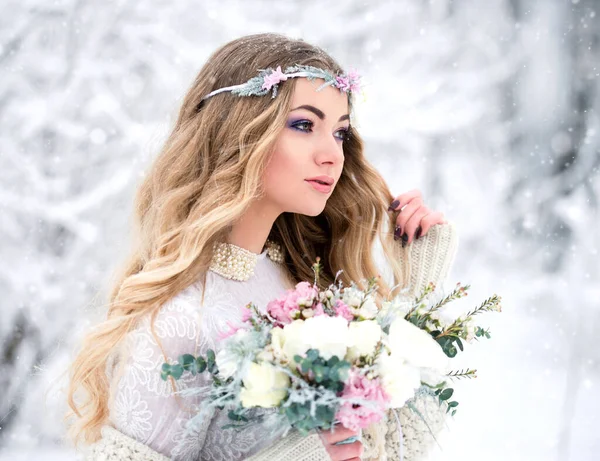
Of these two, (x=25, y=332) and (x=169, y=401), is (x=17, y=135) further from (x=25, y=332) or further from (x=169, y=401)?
(x=169, y=401)

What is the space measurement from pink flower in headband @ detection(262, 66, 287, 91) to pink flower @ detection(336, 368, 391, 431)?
76 centimetres

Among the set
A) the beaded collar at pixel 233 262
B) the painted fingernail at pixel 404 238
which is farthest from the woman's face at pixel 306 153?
the painted fingernail at pixel 404 238

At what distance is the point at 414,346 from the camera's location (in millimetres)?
1422

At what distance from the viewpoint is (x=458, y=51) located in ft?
13.5

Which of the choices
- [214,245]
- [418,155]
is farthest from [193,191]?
[418,155]

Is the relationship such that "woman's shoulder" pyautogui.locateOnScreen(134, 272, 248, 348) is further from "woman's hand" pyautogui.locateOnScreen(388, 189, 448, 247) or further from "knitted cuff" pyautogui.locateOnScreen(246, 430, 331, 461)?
"woman's hand" pyautogui.locateOnScreen(388, 189, 448, 247)

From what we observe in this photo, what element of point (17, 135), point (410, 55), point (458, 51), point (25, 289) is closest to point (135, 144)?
point (17, 135)

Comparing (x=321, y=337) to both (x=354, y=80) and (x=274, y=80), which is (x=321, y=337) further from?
(x=354, y=80)

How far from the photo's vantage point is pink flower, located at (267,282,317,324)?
147 cm

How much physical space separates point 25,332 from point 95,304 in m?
1.99

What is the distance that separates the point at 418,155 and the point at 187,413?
2.80m

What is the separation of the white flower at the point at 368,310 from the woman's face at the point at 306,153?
365 mm

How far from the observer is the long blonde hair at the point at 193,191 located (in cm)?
170

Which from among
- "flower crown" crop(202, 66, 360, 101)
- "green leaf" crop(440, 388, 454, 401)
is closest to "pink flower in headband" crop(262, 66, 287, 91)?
"flower crown" crop(202, 66, 360, 101)
